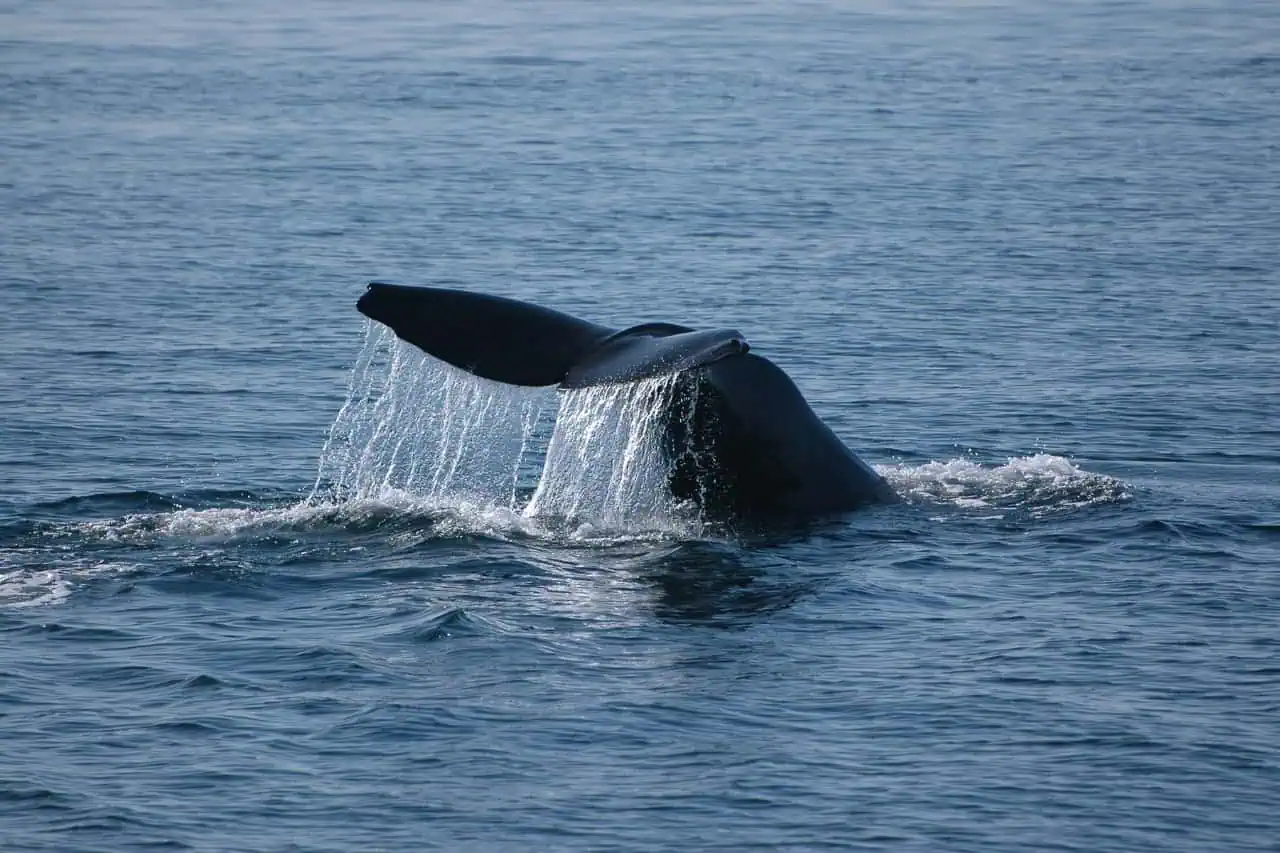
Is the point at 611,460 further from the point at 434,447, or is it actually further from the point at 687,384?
the point at 434,447

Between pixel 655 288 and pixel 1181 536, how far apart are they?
10.2m

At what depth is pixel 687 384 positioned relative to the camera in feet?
36.3

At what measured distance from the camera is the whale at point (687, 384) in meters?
10.8

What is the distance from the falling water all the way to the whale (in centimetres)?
12

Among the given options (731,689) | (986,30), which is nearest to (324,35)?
(986,30)

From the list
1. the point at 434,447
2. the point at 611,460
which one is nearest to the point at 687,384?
the point at 611,460

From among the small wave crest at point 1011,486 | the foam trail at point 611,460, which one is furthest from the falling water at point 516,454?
the small wave crest at point 1011,486

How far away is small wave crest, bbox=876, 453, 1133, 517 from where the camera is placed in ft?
41.7

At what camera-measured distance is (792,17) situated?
49375mm

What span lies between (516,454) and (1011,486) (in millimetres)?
3562

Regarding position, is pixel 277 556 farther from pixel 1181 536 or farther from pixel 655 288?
pixel 655 288

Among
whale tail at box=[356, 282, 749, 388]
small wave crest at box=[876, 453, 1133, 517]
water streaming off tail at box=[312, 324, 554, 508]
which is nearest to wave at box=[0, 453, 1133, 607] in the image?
small wave crest at box=[876, 453, 1133, 517]

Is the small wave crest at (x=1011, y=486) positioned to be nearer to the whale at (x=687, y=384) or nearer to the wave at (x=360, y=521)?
the wave at (x=360, y=521)

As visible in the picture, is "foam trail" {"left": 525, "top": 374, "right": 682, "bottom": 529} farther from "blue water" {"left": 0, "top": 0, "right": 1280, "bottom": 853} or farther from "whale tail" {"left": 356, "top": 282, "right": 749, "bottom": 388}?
"whale tail" {"left": 356, "top": 282, "right": 749, "bottom": 388}
